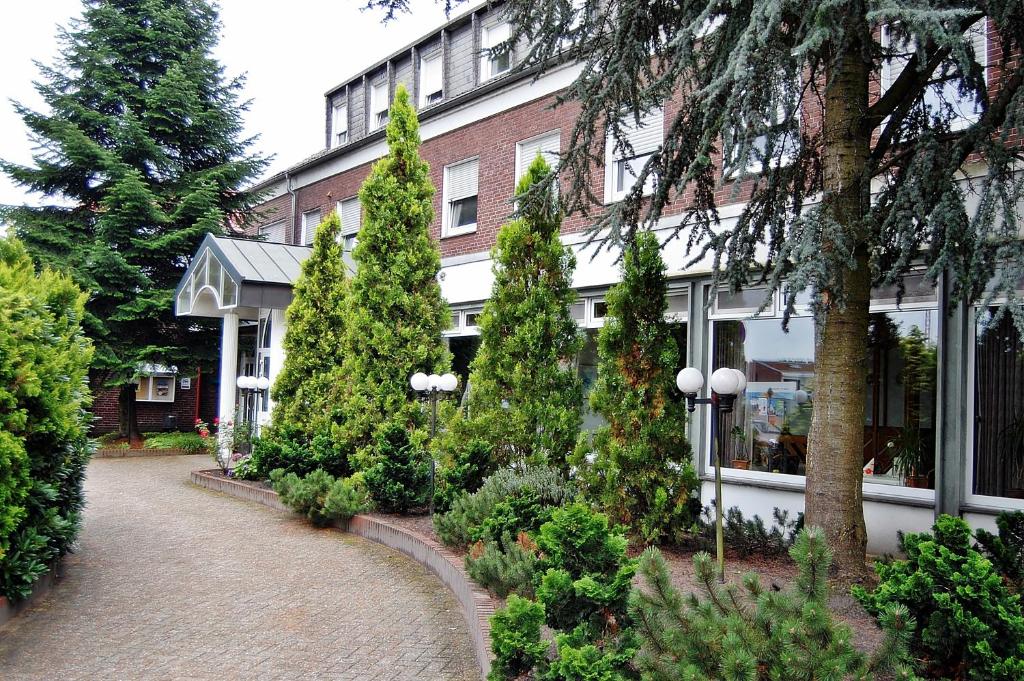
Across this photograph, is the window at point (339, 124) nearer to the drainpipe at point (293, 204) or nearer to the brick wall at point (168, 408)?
the drainpipe at point (293, 204)

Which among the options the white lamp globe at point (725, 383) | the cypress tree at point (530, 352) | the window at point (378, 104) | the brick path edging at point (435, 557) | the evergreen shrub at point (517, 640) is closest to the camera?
the evergreen shrub at point (517, 640)

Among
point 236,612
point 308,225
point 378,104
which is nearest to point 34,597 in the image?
point 236,612

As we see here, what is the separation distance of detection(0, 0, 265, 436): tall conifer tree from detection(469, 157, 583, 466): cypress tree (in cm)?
1253

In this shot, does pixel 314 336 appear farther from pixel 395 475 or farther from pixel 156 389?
pixel 156 389

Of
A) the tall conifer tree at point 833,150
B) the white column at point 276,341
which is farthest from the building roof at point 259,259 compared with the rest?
the tall conifer tree at point 833,150

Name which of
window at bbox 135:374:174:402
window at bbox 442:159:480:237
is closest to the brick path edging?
window at bbox 442:159:480:237

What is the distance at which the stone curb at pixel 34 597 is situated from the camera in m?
5.82

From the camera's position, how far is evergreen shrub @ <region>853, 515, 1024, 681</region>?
3.53 m

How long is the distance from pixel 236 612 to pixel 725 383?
14.0ft

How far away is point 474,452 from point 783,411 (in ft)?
12.1

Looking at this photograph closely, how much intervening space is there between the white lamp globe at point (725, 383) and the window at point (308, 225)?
15135 mm

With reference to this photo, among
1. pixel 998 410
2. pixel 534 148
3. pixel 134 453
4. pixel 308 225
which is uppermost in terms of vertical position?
pixel 534 148

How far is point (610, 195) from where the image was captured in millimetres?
11875

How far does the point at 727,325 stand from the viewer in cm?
968
